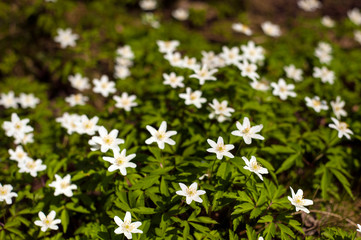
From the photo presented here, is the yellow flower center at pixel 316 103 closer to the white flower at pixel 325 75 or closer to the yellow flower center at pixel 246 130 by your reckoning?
the white flower at pixel 325 75

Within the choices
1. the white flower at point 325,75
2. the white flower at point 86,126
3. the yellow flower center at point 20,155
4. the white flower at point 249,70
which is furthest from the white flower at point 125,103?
the white flower at point 325,75

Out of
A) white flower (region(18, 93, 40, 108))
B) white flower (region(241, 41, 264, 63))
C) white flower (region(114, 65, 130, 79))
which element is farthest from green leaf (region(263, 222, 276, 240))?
white flower (region(18, 93, 40, 108))

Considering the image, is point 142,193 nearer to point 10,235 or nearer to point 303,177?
point 10,235

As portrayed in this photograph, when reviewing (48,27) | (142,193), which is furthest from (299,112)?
(48,27)

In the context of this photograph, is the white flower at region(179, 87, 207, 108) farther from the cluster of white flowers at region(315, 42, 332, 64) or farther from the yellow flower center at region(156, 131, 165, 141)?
the cluster of white flowers at region(315, 42, 332, 64)

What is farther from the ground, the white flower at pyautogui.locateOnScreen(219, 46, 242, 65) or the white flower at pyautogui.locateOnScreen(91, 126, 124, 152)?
the white flower at pyautogui.locateOnScreen(219, 46, 242, 65)
